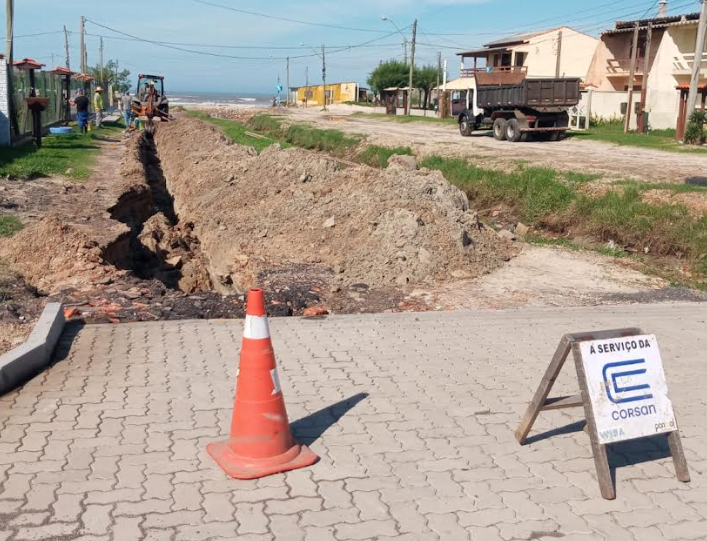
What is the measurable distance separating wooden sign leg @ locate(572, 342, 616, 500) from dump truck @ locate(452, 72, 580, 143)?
82.0 feet

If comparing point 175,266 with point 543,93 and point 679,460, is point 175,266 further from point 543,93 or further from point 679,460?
point 543,93

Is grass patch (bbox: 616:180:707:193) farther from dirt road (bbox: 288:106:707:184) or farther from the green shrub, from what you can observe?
the green shrub

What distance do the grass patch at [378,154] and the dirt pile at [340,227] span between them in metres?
9.40

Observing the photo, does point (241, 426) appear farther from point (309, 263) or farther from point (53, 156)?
point (53, 156)

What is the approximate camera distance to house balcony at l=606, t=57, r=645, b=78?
46594mm

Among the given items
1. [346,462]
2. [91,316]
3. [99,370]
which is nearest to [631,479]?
[346,462]

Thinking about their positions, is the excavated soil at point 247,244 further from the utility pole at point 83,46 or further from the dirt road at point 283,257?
the utility pole at point 83,46

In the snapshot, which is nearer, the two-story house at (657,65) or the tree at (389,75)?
the two-story house at (657,65)

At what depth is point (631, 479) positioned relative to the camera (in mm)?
4289

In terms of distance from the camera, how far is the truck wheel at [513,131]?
93.4 ft

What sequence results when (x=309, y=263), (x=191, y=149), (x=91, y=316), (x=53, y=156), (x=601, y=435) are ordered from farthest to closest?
1. (x=191, y=149)
2. (x=53, y=156)
3. (x=309, y=263)
4. (x=91, y=316)
5. (x=601, y=435)

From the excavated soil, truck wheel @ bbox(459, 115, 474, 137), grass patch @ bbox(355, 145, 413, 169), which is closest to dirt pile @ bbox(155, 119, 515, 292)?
the excavated soil

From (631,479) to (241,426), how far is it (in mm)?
2250

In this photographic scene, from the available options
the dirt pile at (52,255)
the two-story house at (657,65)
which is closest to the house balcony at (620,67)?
the two-story house at (657,65)
